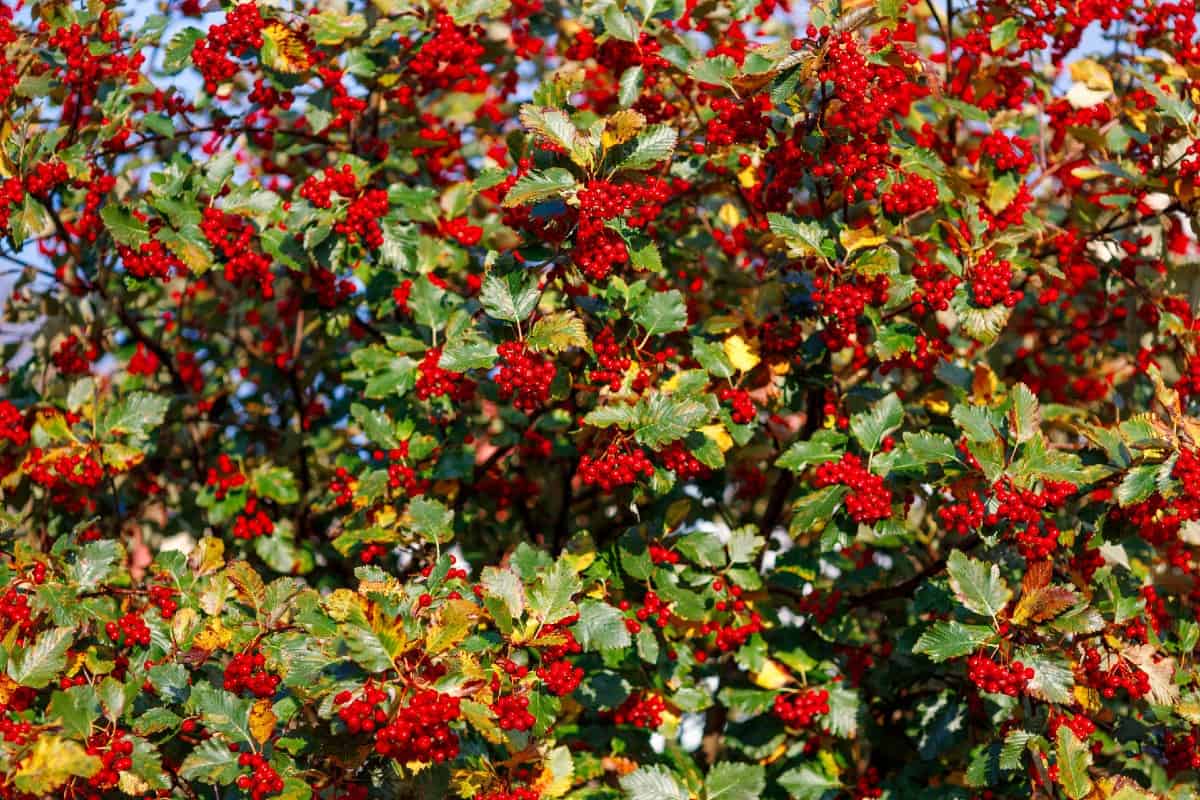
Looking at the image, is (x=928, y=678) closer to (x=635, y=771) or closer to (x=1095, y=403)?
(x=635, y=771)

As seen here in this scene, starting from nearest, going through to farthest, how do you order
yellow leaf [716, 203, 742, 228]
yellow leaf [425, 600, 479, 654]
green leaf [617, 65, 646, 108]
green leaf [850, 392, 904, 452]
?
yellow leaf [425, 600, 479, 654] < green leaf [850, 392, 904, 452] < green leaf [617, 65, 646, 108] < yellow leaf [716, 203, 742, 228]

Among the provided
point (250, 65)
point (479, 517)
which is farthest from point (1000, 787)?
point (250, 65)

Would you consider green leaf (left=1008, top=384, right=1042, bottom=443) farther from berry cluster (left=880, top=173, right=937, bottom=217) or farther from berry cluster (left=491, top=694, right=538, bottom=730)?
berry cluster (left=491, top=694, right=538, bottom=730)

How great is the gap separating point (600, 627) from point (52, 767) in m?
1.61

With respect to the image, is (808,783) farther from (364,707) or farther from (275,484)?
(275,484)

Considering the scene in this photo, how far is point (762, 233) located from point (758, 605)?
145 centimetres

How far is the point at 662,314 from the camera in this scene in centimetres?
415

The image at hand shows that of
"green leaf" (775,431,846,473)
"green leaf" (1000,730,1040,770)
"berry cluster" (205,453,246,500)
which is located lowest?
"green leaf" (1000,730,1040,770)

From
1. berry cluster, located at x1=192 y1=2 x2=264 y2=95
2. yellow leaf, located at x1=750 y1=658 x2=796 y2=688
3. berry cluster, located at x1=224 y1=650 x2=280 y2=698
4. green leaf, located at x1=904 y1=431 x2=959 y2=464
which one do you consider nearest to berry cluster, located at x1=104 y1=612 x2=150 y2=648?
berry cluster, located at x1=224 y1=650 x2=280 y2=698

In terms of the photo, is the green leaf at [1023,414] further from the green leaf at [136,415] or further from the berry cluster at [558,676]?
the green leaf at [136,415]

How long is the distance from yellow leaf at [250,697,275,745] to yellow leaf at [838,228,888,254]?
2.34 meters

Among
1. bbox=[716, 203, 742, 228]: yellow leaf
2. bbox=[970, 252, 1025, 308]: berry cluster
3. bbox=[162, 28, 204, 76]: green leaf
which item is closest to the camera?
bbox=[970, 252, 1025, 308]: berry cluster

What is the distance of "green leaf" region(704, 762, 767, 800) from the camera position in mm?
4242

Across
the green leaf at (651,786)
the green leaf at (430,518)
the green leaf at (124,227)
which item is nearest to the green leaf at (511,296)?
the green leaf at (430,518)
